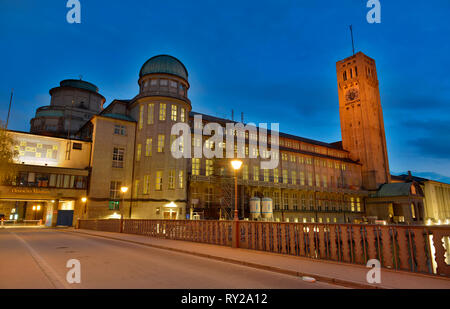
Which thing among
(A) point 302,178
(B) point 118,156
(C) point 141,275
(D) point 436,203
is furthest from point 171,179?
(D) point 436,203

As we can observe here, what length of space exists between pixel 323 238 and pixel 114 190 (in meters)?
32.7

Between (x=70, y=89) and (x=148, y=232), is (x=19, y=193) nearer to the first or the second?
(x=148, y=232)

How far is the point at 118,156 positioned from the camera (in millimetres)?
38000

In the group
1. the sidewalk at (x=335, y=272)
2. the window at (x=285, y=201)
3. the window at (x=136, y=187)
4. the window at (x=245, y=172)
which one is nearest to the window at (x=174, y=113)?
the window at (x=136, y=187)

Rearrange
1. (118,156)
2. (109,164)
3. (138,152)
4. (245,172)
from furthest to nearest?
(245,172)
(138,152)
(118,156)
(109,164)

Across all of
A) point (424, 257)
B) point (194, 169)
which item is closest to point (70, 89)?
point (194, 169)

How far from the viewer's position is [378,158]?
6656 centimetres

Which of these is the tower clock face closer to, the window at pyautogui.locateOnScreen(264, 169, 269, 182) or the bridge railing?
the window at pyautogui.locateOnScreen(264, 169, 269, 182)

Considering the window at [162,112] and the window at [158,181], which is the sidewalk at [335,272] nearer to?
the window at [158,181]

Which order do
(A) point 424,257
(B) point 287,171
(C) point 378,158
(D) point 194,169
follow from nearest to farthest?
(A) point 424,257, (D) point 194,169, (B) point 287,171, (C) point 378,158

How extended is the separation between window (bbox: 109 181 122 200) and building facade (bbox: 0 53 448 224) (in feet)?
0.44

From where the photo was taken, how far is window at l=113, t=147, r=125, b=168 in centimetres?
3766

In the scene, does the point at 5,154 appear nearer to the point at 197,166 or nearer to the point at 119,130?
the point at 119,130
